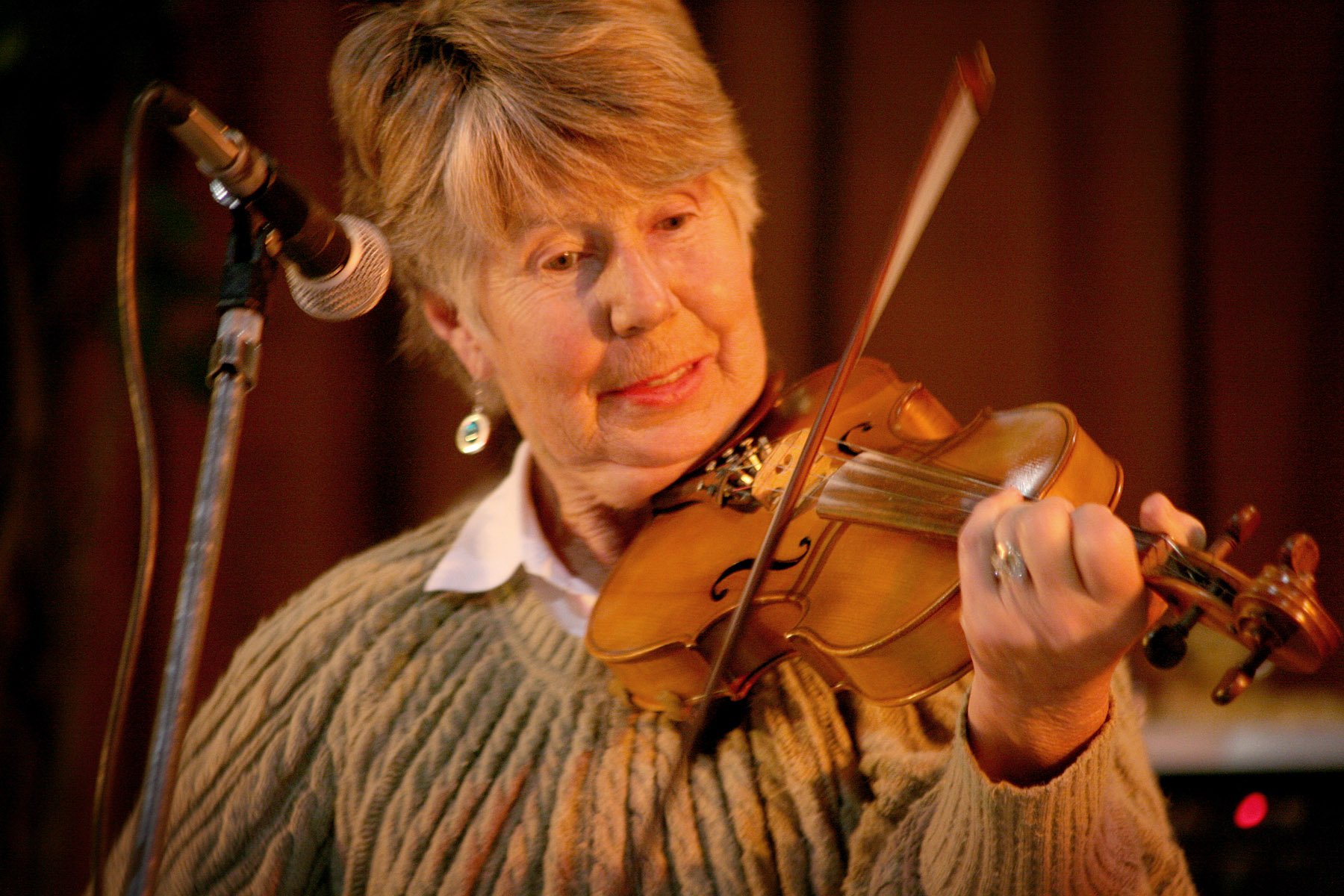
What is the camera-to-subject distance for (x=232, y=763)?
3.66ft

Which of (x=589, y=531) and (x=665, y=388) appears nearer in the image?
(x=665, y=388)

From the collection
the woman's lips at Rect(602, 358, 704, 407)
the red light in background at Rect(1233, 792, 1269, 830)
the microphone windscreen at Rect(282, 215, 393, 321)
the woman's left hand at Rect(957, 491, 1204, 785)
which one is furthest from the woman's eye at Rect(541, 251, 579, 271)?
the red light in background at Rect(1233, 792, 1269, 830)

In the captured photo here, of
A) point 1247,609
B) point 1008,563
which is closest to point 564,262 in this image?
point 1008,563

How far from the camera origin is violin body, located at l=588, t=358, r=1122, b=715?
0.76 metres

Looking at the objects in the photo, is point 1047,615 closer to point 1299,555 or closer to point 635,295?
point 1299,555

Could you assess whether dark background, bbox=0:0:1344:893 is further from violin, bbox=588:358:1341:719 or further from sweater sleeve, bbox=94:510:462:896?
violin, bbox=588:358:1341:719

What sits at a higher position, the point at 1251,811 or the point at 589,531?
the point at 589,531

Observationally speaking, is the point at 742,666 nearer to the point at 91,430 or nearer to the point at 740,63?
the point at 740,63

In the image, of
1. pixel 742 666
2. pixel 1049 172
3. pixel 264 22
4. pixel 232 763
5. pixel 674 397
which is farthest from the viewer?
pixel 264 22

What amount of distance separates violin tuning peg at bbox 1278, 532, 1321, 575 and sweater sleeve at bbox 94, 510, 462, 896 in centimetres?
86

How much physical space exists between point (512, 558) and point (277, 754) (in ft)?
1.04

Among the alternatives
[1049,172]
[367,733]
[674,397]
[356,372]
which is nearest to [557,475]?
[674,397]

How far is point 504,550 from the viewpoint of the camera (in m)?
1.15

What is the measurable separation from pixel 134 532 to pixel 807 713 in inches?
54.5
